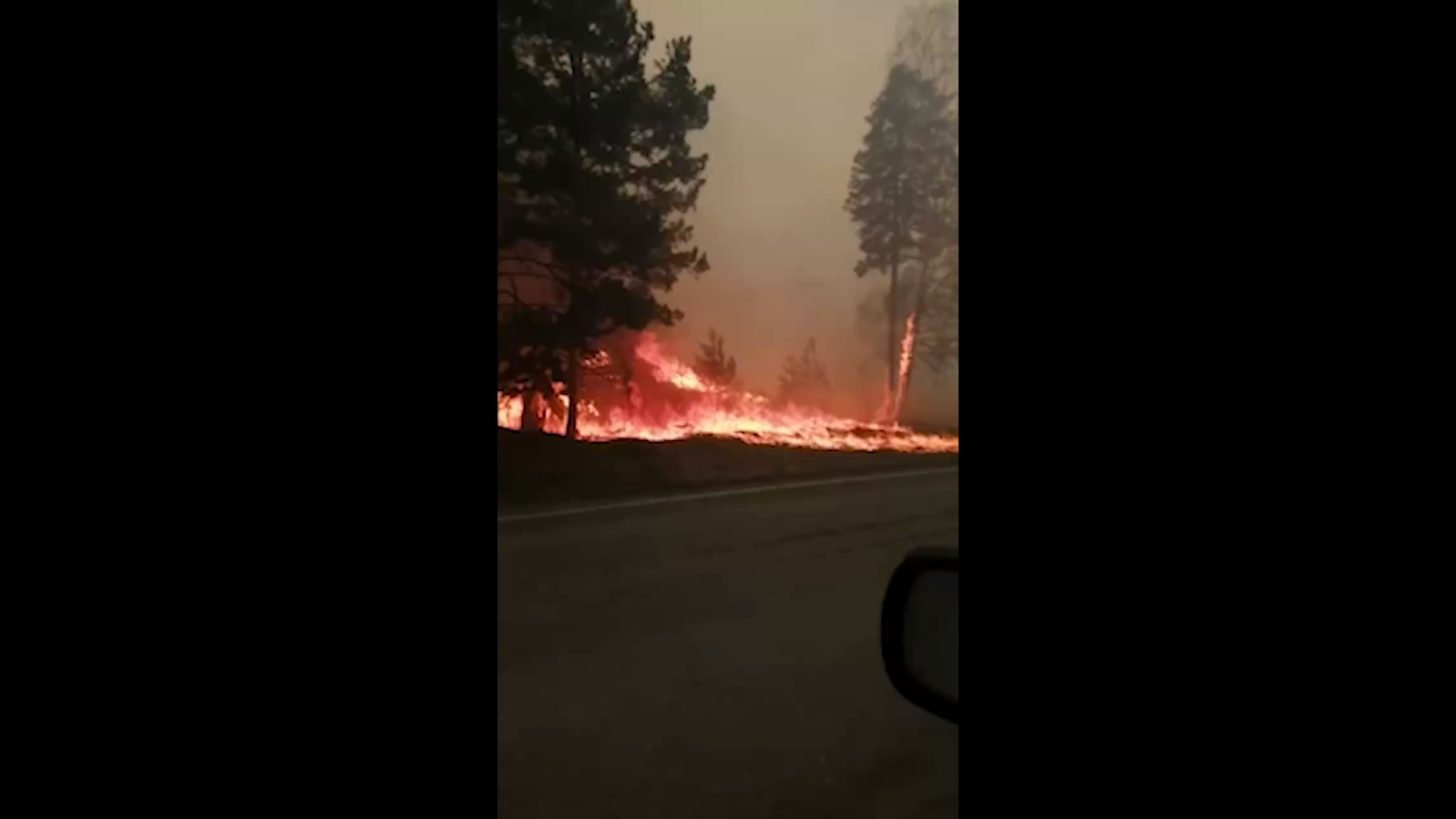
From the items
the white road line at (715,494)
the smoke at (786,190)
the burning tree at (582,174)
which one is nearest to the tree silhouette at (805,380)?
the smoke at (786,190)

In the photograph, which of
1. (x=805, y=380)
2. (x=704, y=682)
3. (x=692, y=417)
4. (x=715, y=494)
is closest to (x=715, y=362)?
(x=692, y=417)

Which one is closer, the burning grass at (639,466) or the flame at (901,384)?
→ the burning grass at (639,466)

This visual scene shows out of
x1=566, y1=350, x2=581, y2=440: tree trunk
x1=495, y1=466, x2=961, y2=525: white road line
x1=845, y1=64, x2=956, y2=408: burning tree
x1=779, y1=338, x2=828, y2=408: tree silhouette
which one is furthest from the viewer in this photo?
x1=845, y1=64, x2=956, y2=408: burning tree

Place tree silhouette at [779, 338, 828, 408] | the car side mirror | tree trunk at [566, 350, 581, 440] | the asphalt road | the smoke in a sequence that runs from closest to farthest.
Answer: the car side mirror < the asphalt road < tree trunk at [566, 350, 581, 440] < the smoke < tree silhouette at [779, 338, 828, 408]

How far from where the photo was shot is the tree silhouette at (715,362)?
31.2ft

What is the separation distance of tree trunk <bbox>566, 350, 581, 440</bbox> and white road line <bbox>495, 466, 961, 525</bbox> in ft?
6.32

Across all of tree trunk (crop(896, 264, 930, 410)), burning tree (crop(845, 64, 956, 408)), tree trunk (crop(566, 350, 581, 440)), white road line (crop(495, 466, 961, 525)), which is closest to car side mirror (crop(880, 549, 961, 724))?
white road line (crop(495, 466, 961, 525))

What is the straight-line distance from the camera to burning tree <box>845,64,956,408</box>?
11414 mm

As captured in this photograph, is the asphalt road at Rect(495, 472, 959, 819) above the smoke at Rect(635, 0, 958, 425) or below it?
below

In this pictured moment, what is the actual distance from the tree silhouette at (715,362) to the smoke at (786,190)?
0.35 feet

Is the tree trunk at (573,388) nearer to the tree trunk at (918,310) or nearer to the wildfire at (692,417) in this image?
the wildfire at (692,417)

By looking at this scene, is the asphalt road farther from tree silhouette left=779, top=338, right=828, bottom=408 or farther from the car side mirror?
tree silhouette left=779, top=338, right=828, bottom=408
